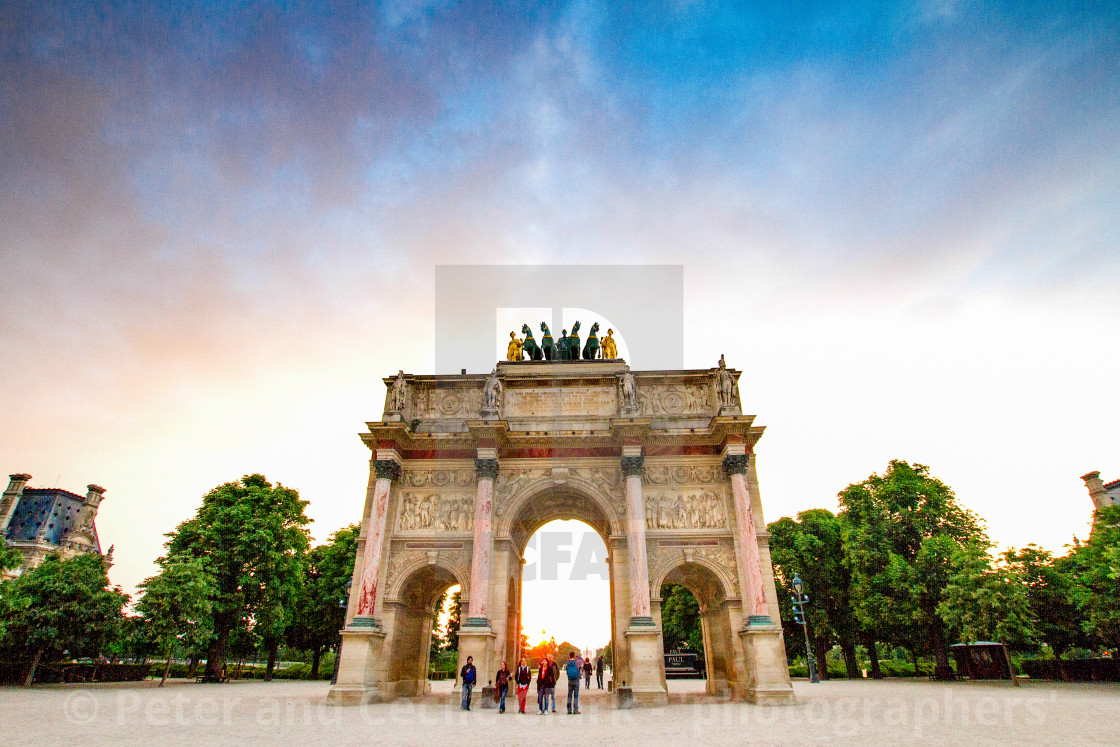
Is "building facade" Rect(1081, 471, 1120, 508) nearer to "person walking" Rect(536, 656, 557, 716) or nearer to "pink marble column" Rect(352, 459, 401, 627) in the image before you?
"person walking" Rect(536, 656, 557, 716)

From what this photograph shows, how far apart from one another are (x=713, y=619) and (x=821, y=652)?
1908 centimetres

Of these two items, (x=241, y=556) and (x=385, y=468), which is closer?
(x=385, y=468)

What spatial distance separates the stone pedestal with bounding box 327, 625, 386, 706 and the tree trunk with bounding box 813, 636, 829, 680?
28.1 m

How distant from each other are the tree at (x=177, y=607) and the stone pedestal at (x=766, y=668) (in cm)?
2481

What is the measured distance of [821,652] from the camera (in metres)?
37.0

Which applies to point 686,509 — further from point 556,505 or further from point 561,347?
point 561,347

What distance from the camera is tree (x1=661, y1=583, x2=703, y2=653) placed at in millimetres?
43594

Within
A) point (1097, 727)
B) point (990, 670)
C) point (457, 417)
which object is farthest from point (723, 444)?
point (990, 670)

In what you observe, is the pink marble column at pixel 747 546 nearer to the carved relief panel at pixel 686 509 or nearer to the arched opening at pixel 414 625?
the carved relief panel at pixel 686 509

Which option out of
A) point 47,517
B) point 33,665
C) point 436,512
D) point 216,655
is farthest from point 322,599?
point 47,517

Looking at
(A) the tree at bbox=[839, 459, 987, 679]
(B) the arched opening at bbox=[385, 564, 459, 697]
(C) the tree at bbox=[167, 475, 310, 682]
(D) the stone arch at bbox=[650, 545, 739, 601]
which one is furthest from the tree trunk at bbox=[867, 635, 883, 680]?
(C) the tree at bbox=[167, 475, 310, 682]

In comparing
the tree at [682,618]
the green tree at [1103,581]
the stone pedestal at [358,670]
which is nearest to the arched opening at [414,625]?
the stone pedestal at [358,670]

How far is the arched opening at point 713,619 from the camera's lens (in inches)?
845

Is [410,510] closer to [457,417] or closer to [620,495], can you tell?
[457,417]
